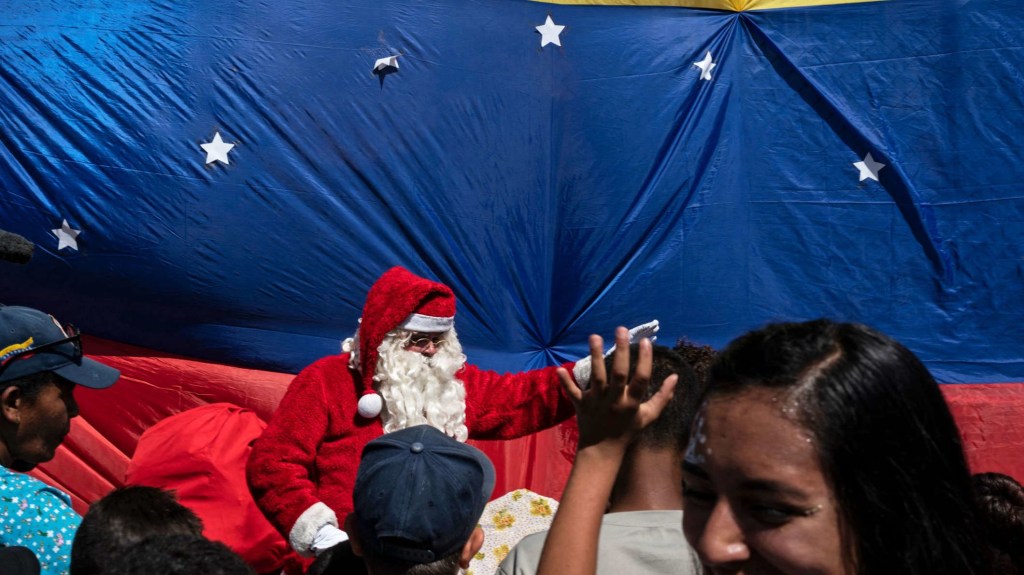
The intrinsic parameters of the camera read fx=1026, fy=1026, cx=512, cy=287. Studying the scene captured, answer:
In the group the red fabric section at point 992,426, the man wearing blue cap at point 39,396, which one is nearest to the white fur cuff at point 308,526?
the man wearing blue cap at point 39,396

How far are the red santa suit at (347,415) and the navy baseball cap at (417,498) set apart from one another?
126 cm

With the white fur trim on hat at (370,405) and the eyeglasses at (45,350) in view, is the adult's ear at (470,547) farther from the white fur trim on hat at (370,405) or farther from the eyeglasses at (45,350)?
the white fur trim on hat at (370,405)

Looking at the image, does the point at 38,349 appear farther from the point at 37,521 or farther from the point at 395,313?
the point at 395,313

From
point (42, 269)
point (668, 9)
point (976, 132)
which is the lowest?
point (42, 269)

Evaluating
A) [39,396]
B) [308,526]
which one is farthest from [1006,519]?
[39,396]

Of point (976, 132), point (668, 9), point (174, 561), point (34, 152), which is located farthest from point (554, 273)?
point (174, 561)

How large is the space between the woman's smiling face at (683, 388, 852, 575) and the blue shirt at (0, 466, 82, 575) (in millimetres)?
1422

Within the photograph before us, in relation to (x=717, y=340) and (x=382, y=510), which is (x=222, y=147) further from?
(x=382, y=510)

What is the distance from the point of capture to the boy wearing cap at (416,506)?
175cm

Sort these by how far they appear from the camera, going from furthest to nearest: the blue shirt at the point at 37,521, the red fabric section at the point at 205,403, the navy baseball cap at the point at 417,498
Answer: the red fabric section at the point at 205,403 → the blue shirt at the point at 37,521 → the navy baseball cap at the point at 417,498

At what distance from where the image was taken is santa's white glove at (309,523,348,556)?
9.62 ft

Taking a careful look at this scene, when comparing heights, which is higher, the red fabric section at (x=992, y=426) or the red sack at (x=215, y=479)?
the red fabric section at (x=992, y=426)

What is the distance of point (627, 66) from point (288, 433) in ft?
7.39

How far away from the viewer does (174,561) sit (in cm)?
151
